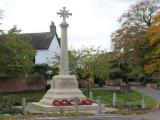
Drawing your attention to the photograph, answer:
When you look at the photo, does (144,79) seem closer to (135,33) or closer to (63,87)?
(135,33)

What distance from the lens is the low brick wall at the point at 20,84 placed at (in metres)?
67.2

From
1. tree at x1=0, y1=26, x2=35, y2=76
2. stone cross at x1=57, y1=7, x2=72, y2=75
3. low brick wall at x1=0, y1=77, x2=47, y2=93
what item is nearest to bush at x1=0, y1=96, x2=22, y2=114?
stone cross at x1=57, y1=7, x2=72, y2=75

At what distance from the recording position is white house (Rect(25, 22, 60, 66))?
89.4 meters

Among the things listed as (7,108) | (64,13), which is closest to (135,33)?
(64,13)

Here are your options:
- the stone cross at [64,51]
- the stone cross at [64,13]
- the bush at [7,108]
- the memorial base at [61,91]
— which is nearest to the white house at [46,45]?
the stone cross at [64,13]

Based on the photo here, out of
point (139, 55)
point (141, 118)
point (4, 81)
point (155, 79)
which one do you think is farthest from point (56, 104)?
point (155, 79)

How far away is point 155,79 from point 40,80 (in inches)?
826

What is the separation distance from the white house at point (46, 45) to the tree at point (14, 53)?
1813 centimetres

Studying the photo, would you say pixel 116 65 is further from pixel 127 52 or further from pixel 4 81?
pixel 4 81

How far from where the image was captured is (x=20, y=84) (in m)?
69.6

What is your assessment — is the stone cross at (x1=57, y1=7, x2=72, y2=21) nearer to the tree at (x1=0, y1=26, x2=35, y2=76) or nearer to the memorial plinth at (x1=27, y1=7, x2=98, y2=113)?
the memorial plinth at (x1=27, y1=7, x2=98, y2=113)

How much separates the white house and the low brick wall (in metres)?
14.3

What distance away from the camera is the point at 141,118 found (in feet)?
93.7

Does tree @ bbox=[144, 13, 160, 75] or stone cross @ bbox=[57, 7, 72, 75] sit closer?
stone cross @ bbox=[57, 7, 72, 75]
